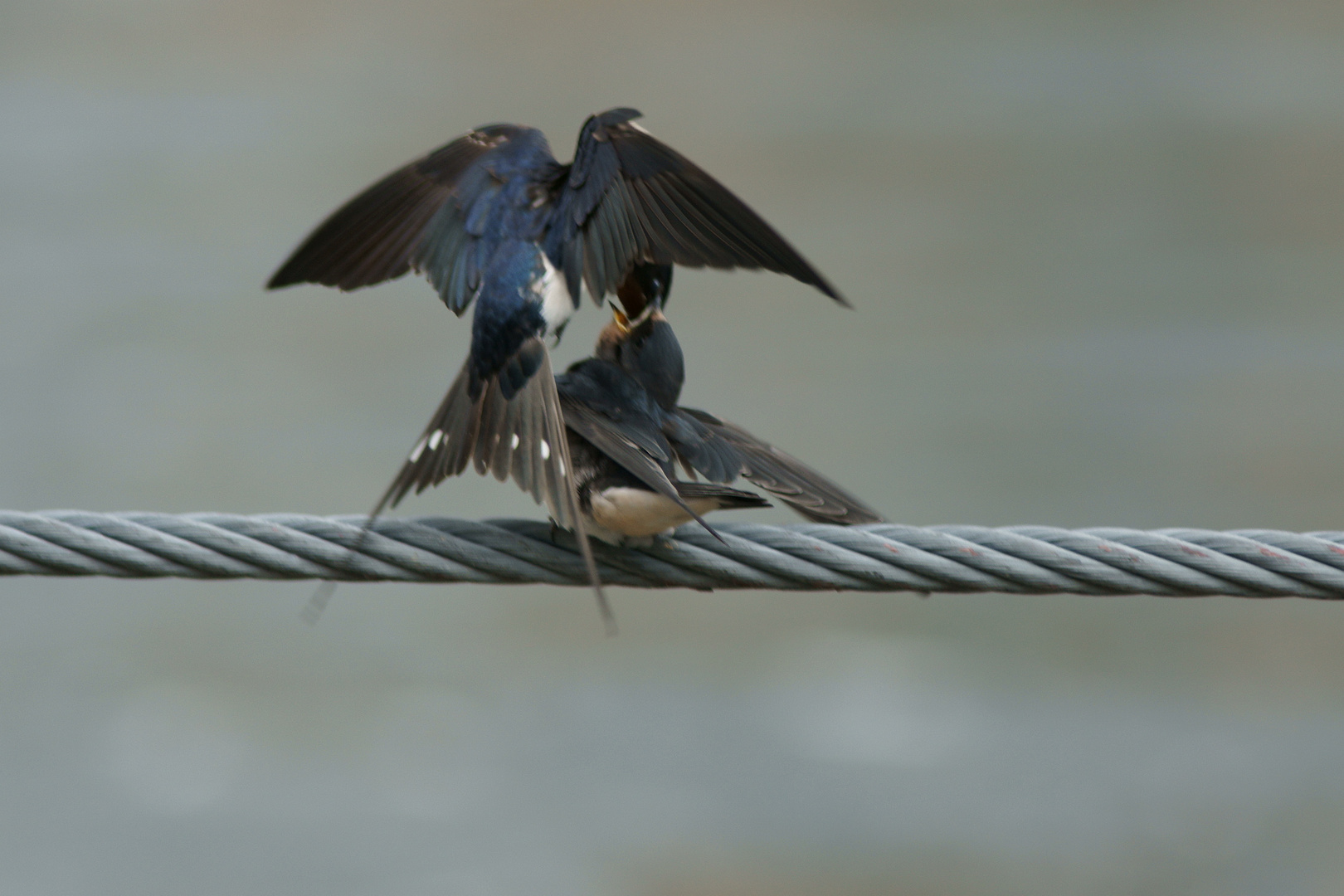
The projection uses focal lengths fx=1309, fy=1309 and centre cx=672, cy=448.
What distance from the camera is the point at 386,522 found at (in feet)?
5.29

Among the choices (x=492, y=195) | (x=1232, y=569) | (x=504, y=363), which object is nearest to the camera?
(x=1232, y=569)

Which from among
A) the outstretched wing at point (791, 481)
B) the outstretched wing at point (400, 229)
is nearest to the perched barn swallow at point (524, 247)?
the outstretched wing at point (400, 229)

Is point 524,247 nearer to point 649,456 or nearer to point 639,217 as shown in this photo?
point 639,217

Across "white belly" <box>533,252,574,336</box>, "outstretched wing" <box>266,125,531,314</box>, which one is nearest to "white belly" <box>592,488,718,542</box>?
"white belly" <box>533,252,574,336</box>

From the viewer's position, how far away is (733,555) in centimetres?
162

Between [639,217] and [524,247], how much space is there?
0.22 meters

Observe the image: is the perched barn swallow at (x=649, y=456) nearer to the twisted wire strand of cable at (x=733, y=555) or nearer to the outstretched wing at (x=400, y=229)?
the twisted wire strand of cable at (x=733, y=555)

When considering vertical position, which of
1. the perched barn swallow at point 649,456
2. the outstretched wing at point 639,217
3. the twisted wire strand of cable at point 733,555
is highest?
the outstretched wing at point 639,217

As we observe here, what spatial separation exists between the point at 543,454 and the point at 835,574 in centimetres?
40

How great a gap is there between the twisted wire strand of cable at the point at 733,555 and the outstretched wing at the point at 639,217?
0.35 metres

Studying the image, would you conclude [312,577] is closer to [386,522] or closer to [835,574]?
[386,522]

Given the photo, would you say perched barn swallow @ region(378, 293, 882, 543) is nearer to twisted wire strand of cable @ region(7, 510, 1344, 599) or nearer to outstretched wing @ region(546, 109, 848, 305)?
twisted wire strand of cable @ region(7, 510, 1344, 599)

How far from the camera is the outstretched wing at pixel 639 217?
1.65m

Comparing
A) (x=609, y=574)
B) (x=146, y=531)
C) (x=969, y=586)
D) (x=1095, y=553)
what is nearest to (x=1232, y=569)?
(x=1095, y=553)
